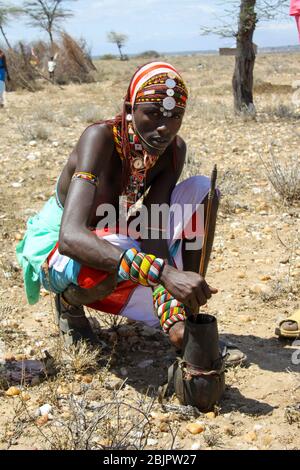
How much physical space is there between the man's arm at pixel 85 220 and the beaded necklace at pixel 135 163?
0.13 meters

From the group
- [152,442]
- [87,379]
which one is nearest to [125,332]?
[87,379]

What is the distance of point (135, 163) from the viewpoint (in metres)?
2.59

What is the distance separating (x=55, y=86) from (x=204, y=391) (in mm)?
18048

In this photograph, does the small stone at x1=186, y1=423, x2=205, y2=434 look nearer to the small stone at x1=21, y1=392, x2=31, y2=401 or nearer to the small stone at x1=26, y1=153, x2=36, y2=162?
the small stone at x1=21, y1=392, x2=31, y2=401

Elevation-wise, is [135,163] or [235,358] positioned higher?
[135,163]

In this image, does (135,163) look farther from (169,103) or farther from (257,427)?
(257,427)

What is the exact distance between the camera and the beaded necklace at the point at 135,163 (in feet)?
8.16

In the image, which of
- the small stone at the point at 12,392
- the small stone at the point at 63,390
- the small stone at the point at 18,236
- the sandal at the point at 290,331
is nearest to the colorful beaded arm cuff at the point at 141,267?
the small stone at the point at 63,390

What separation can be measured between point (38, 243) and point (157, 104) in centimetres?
81

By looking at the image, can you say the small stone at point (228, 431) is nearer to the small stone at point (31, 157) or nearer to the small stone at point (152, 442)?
the small stone at point (152, 442)

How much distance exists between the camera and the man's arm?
216 centimetres

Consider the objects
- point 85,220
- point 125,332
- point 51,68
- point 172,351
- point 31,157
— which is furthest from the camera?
point 51,68

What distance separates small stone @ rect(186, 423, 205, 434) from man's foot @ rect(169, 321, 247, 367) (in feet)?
0.91
